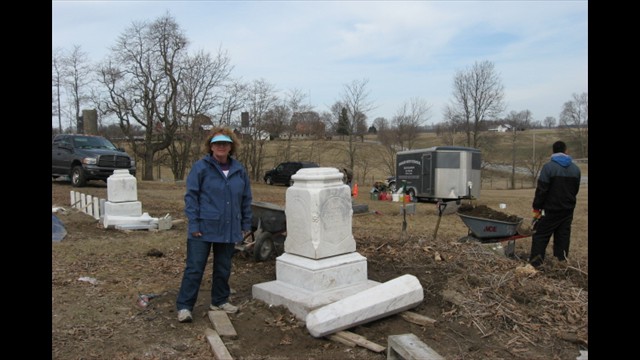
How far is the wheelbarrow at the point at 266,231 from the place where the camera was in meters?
6.41

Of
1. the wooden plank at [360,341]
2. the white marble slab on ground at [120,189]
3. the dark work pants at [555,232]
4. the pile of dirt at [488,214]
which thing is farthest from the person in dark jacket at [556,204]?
the white marble slab on ground at [120,189]

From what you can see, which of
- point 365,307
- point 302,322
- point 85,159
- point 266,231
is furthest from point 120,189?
point 85,159

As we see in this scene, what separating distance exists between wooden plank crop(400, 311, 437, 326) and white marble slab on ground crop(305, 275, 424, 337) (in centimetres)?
5

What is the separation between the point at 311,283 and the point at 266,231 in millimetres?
2130

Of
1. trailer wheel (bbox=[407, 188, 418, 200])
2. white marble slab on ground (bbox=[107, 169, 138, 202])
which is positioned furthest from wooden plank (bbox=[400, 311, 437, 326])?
trailer wheel (bbox=[407, 188, 418, 200])

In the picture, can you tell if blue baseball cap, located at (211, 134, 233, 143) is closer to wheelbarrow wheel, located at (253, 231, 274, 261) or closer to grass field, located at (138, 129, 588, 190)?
wheelbarrow wheel, located at (253, 231, 274, 261)

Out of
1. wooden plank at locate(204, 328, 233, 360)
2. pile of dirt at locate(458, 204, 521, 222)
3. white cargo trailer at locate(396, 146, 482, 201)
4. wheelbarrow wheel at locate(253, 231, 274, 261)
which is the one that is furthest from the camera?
white cargo trailer at locate(396, 146, 482, 201)

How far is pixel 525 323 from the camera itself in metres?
4.25

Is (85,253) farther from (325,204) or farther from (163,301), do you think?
(325,204)

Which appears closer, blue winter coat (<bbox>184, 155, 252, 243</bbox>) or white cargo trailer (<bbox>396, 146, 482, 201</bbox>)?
blue winter coat (<bbox>184, 155, 252, 243</bbox>)

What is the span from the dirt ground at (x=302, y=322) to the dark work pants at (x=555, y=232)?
47 cm

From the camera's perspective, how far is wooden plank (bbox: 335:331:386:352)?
3715 mm

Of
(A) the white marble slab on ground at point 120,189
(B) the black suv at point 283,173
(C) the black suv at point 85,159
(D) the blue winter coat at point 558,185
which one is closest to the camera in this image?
(D) the blue winter coat at point 558,185

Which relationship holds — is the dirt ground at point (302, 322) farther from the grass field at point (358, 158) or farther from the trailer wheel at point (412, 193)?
the grass field at point (358, 158)
